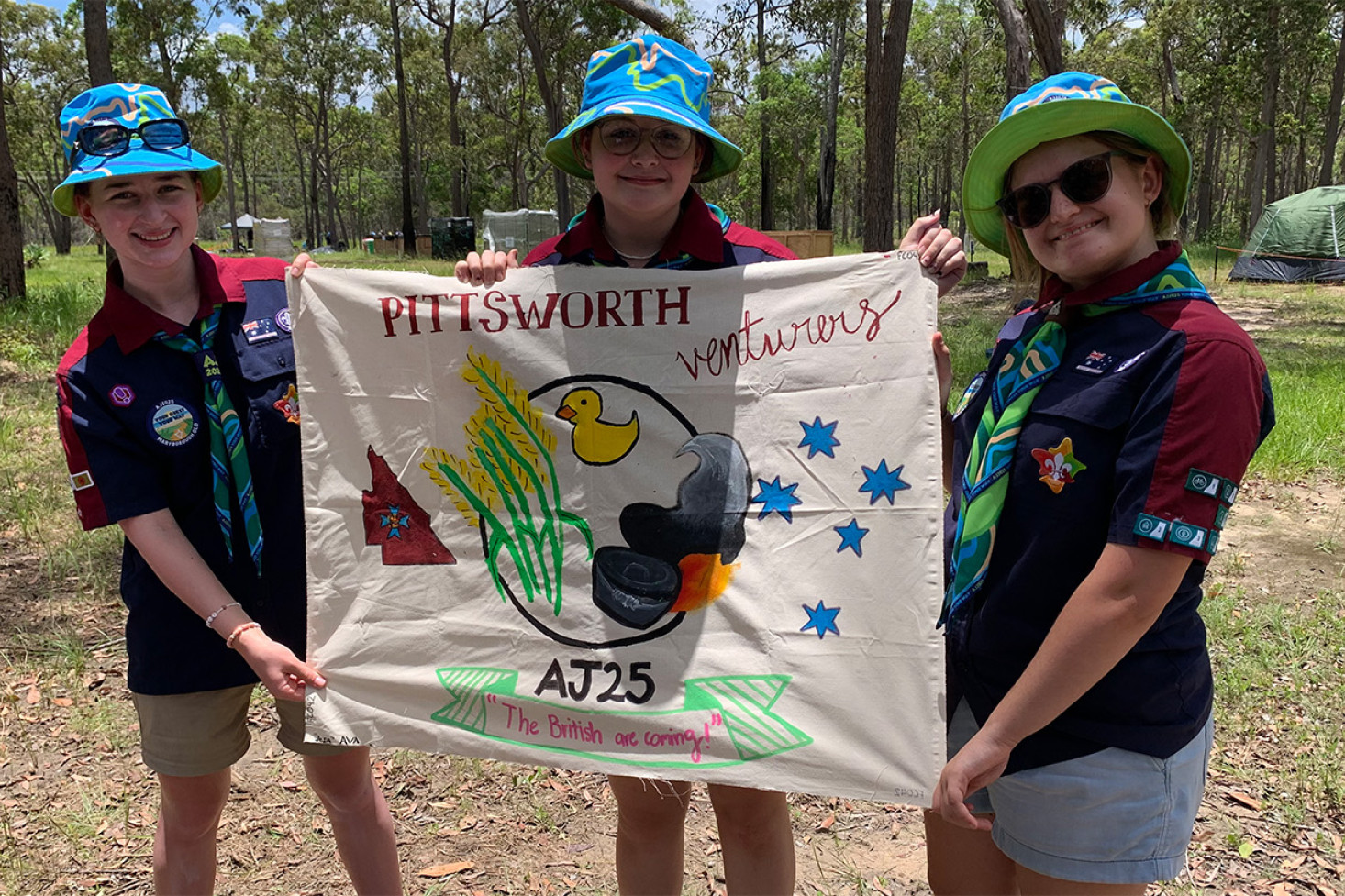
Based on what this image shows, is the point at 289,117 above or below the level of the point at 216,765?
above

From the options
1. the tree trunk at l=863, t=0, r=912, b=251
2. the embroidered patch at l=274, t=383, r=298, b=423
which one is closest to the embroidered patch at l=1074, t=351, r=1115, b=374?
the embroidered patch at l=274, t=383, r=298, b=423

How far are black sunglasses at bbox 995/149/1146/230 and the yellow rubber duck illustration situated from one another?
0.90 metres

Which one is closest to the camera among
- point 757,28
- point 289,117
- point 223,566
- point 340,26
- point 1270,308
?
point 223,566

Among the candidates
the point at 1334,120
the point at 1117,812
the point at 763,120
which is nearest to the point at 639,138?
the point at 1117,812

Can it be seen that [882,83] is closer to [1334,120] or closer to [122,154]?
[122,154]

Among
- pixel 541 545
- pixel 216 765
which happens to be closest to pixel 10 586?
pixel 216 765

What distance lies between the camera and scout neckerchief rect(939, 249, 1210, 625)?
1540mm

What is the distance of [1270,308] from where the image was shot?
1556cm

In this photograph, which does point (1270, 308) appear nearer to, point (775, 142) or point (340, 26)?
point (775, 142)

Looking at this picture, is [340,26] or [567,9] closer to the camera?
[567,9]

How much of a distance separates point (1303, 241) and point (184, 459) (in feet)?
76.2

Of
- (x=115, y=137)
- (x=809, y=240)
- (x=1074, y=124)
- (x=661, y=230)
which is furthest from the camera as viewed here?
(x=809, y=240)

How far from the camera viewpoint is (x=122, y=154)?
6.57ft

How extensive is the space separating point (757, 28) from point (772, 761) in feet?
99.9
